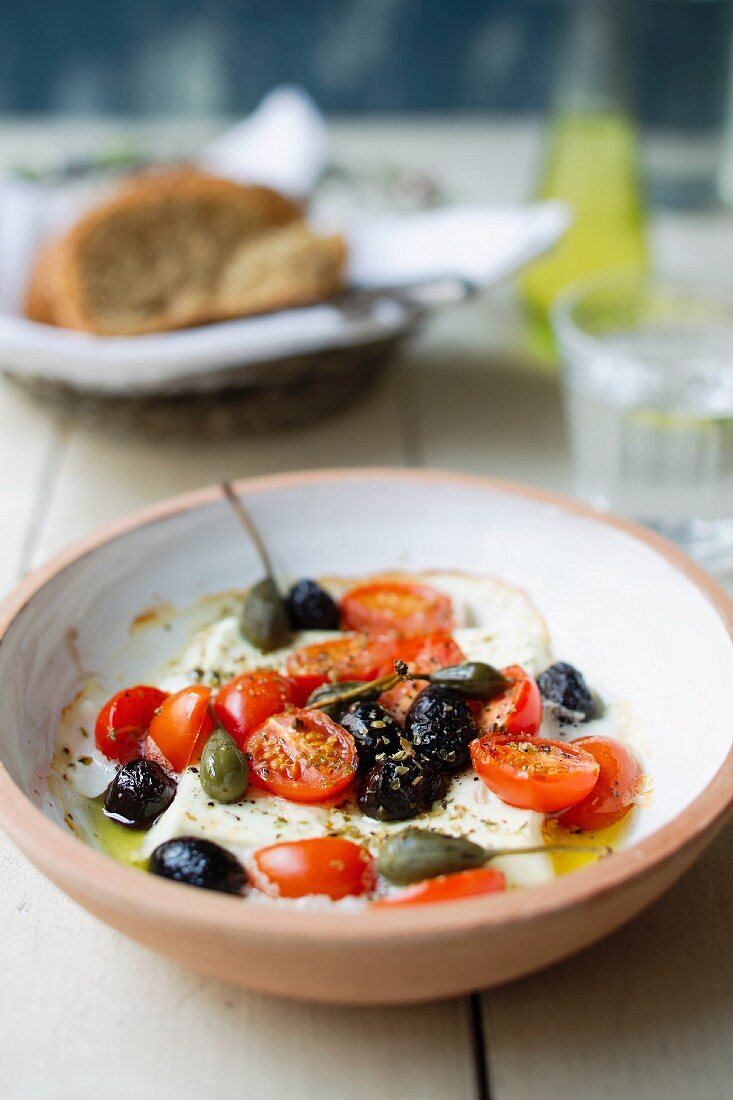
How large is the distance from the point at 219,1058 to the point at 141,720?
37 cm

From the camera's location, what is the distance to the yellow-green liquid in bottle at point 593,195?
7.75ft

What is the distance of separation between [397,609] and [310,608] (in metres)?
0.11

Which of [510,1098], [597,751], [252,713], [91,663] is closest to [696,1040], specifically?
[510,1098]

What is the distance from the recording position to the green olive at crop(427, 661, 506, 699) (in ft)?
3.90

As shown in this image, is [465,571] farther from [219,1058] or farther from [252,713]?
[219,1058]

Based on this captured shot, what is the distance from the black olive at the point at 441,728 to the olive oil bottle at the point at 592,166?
4.56 feet

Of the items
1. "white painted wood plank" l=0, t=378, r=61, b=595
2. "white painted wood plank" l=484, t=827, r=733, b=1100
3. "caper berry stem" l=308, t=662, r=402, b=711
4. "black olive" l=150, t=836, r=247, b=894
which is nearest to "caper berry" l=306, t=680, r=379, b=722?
"caper berry stem" l=308, t=662, r=402, b=711

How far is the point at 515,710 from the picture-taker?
3.83ft

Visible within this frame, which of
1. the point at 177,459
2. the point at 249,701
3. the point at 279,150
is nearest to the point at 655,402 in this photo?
the point at 177,459

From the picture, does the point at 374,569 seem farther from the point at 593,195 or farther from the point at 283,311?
the point at 593,195

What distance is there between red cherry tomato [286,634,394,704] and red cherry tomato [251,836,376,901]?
259mm

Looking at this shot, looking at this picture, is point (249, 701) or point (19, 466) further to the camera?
point (19, 466)

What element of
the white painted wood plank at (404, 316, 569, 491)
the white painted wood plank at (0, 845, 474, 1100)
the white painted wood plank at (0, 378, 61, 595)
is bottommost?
the white painted wood plank at (404, 316, 569, 491)

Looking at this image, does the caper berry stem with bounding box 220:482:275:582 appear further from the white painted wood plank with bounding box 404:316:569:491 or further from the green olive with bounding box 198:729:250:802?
the white painted wood plank with bounding box 404:316:569:491
